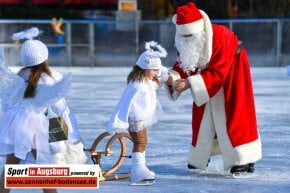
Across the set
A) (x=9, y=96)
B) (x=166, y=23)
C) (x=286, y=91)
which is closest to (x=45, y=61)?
(x=9, y=96)

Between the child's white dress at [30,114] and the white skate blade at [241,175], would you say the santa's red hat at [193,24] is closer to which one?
the white skate blade at [241,175]

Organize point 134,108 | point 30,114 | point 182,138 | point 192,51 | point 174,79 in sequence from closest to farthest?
point 30,114, point 134,108, point 192,51, point 174,79, point 182,138

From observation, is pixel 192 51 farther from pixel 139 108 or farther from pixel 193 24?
pixel 139 108

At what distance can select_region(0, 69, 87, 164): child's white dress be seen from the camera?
5.41 meters

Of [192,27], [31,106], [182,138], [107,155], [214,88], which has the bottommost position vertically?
[182,138]

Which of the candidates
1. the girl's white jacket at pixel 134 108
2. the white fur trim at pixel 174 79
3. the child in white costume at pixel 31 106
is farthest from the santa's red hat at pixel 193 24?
the child in white costume at pixel 31 106

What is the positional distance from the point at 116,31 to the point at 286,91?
700 centimetres

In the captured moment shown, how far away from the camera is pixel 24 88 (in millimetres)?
5469

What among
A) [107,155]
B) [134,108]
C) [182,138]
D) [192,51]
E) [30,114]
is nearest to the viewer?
[30,114]

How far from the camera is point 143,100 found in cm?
652

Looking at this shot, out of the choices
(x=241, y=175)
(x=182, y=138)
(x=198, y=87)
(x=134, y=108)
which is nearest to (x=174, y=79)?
(x=198, y=87)

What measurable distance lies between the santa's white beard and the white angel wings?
62.2 inches

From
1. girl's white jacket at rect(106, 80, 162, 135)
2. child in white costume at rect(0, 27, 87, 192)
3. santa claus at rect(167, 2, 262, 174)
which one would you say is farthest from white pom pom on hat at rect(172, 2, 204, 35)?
child in white costume at rect(0, 27, 87, 192)

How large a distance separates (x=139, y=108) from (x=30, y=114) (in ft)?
4.23
